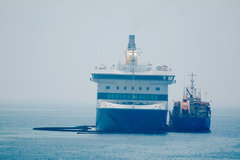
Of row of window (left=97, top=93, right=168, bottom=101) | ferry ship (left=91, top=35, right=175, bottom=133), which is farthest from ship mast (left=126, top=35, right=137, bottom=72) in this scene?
row of window (left=97, top=93, right=168, bottom=101)

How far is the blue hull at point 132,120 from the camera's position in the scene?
66.3 metres

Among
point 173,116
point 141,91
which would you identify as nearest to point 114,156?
point 141,91

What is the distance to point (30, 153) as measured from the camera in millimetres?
55812

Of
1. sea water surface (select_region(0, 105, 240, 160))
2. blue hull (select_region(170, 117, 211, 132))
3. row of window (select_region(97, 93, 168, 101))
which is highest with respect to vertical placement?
row of window (select_region(97, 93, 168, 101))

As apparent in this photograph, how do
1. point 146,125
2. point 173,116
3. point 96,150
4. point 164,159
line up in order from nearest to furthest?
1. point 164,159
2. point 96,150
3. point 146,125
4. point 173,116

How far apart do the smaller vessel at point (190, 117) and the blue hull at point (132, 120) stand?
1181 centimetres

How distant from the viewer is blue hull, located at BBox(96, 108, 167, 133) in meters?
66.3

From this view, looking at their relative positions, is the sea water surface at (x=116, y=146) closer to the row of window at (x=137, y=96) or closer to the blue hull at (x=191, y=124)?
the blue hull at (x=191, y=124)

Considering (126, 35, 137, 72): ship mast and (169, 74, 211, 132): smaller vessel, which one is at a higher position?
(126, 35, 137, 72): ship mast

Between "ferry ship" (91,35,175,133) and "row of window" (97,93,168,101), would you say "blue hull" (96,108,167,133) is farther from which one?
"row of window" (97,93,168,101)

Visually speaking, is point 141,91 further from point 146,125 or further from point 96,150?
point 96,150

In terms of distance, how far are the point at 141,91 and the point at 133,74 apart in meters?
2.25

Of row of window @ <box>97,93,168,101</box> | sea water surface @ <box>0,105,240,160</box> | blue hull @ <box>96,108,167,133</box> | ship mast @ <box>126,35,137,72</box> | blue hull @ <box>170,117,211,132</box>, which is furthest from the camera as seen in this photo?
blue hull @ <box>170,117,211,132</box>

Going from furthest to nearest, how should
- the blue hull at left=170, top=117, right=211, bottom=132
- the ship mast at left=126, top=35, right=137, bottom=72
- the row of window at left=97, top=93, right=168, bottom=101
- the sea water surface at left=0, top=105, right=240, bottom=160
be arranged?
the blue hull at left=170, top=117, right=211, bottom=132, the ship mast at left=126, top=35, right=137, bottom=72, the row of window at left=97, top=93, right=168, bottom=101, the sea water surface at left=0, top=105, right=240, bottom=160
